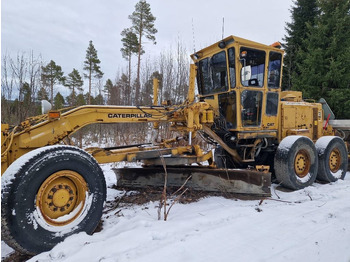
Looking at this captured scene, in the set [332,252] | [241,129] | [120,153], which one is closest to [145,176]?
[120,153]

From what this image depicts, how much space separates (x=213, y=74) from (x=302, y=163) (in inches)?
111

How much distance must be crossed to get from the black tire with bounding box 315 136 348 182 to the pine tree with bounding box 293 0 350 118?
8336mm

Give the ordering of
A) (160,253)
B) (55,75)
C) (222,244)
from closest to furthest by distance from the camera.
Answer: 1. (160,253)
2. (222,244)
3. (55,75)

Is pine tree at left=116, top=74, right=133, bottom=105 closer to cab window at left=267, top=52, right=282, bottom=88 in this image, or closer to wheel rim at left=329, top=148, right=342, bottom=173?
cab window at left=267, top=52, right=282, bottom=88

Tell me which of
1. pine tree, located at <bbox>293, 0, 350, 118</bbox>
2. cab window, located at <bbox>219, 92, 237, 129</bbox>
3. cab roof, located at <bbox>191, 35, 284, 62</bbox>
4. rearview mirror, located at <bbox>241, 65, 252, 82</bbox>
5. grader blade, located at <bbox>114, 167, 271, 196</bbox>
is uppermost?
pine tree, located at <bbox>293, 0, 350, 118</bbox>

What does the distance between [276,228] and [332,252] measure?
2.17ft

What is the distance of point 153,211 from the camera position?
380 centimetres

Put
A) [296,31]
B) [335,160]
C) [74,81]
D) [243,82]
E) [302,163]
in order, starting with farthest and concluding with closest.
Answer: [74,81], [296,31], [335,160], [302,163], [243,82]

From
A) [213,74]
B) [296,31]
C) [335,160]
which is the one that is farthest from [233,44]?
[296,31]

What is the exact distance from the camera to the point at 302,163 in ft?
17.8

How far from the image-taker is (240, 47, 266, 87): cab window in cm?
508

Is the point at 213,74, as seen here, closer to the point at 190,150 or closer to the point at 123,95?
the point at 190,150

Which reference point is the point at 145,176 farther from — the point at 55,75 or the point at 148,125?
the point at 55,75

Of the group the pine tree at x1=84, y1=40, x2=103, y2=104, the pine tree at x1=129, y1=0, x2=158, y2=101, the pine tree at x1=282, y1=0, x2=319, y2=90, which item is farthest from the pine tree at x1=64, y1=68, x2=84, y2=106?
the pine tree at x1=282, y1=0, x2=319, y2=90
